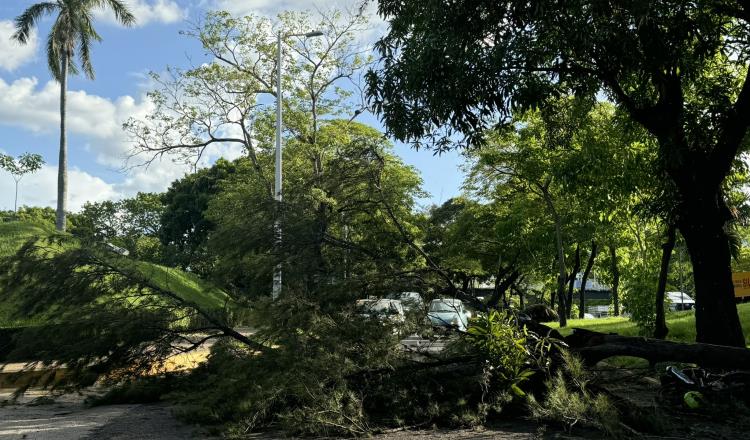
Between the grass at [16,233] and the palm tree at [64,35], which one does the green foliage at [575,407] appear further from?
the palm tree at [64,35]

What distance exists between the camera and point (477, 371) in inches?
288

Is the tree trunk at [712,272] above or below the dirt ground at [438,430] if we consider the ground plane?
above

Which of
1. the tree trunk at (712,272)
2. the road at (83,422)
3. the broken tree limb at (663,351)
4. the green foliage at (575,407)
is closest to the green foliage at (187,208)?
the road at (83,422)

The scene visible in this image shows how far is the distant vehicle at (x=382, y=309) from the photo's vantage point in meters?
7.88

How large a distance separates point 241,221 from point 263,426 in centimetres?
337

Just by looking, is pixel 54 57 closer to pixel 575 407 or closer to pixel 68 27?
pixel 68 27

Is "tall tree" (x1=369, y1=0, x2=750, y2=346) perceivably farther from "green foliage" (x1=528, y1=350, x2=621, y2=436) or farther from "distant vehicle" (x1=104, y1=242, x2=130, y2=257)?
"distant vehicle" (x1=104, y1=242, x2=130, y2=257)

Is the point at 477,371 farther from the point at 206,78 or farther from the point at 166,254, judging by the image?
the point at 206,78

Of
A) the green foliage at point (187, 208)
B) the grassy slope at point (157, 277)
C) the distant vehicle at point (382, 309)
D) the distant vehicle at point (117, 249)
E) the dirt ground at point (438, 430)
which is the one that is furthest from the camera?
the green foliage at point (187, 208)

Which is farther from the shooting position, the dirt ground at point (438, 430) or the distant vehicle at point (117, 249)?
the distant vehicle at point (117, 249)

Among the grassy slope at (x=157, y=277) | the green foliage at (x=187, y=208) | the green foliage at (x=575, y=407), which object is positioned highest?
the green foliage at (x=187, y=208)

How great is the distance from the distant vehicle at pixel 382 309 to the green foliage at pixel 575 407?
2037mm

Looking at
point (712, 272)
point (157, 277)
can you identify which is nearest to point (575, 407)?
point (712, 272)

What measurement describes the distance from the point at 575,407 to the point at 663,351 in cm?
224
